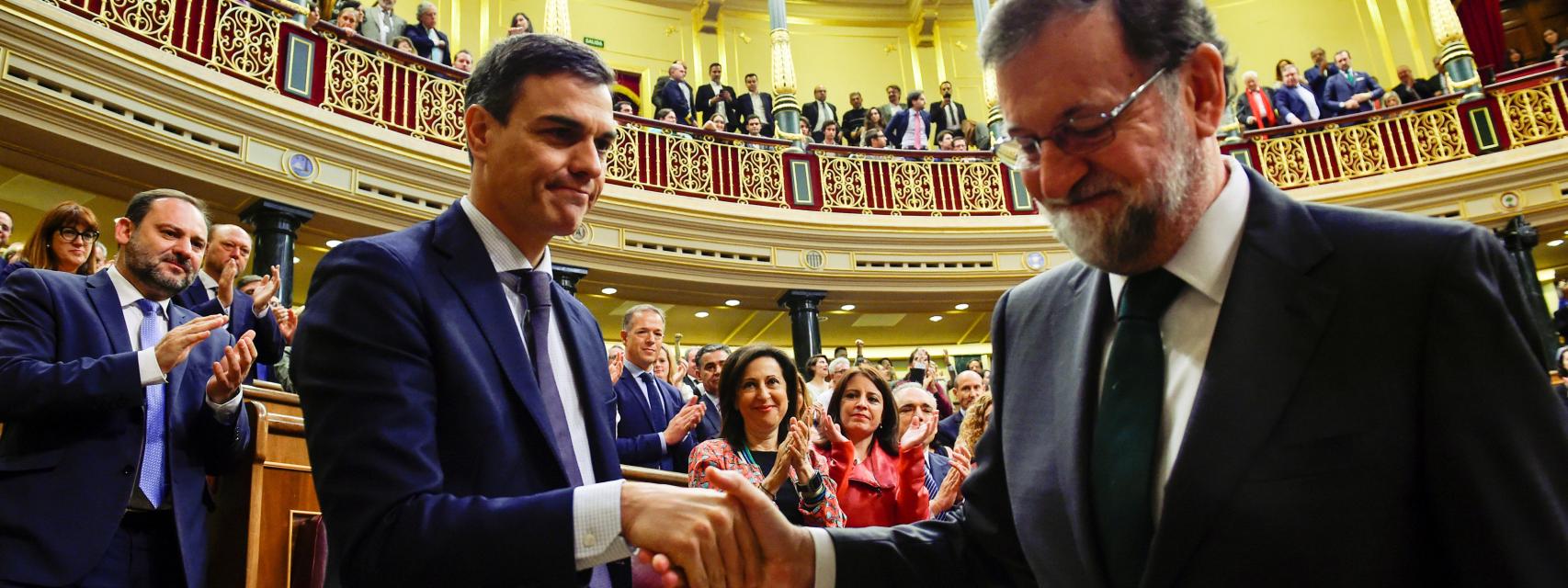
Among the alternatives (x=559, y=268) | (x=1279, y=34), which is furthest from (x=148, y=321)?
(x=1279, y=34)

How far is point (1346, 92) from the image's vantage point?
1048cm

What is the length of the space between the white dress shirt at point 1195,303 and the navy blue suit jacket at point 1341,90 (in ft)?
34.9

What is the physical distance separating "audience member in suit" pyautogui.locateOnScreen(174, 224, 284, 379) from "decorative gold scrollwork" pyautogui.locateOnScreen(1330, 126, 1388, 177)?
Answer: 9561 millimetres

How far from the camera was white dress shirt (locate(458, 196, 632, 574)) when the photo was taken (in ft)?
3.52

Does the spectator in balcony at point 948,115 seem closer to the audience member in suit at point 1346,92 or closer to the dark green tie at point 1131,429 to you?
the audience member in suit at point 1346,92

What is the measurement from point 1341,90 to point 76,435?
11336 millimetres

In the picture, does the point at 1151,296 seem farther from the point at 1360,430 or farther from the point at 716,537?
the point at 716,537

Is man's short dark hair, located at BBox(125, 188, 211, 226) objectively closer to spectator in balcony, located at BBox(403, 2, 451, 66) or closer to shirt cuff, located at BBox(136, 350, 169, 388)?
shirt cuff, located at BBox(136, 350, 169, 388)

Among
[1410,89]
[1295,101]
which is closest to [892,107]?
[1295,101]

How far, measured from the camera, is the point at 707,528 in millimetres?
1186

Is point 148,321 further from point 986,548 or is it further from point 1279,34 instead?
point 1279,34

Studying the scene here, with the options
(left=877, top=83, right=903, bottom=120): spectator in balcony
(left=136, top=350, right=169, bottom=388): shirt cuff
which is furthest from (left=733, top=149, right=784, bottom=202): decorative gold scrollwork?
(left=136, top=350, right=169, bottom=388): shirt cuff

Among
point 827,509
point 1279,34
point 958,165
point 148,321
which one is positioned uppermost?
point 1279,34

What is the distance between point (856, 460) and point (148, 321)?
2.07 metres
